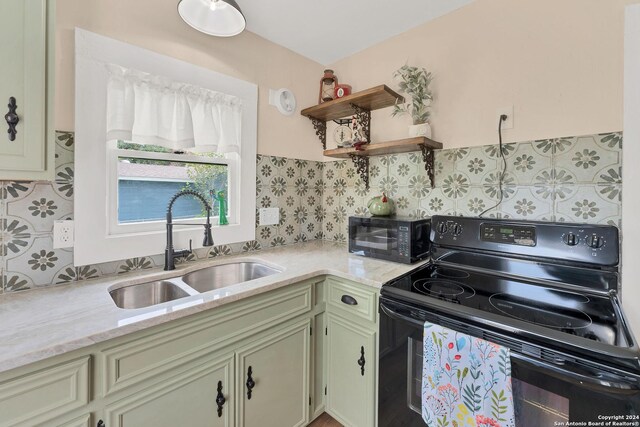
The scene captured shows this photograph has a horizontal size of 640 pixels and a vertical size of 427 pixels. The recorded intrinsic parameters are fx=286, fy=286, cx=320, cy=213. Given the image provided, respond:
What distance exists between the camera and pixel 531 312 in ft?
3.43

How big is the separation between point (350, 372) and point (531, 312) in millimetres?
878

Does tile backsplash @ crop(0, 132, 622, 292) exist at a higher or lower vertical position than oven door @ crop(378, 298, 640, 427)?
higher

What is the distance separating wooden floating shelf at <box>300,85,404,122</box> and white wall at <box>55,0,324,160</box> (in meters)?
0.14

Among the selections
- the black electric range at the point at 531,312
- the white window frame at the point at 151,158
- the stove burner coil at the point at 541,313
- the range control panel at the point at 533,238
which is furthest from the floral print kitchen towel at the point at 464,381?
the white window frame at the point at 151,158

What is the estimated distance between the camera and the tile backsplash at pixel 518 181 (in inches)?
50.9

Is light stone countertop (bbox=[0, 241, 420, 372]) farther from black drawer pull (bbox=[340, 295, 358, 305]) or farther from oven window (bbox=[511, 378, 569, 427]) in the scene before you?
oven window (bbox=[511, 378, 569, 427])

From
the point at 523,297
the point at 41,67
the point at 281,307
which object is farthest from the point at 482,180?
the point at 41,67

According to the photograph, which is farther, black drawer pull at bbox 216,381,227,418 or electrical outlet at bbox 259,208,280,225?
electrical outlet at bbox 259,208,280,225

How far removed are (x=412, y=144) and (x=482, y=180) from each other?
44cm

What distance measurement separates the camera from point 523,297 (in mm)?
1203

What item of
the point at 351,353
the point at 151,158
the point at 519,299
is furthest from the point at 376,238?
the point at 151,158

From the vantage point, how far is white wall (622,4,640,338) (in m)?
1.18

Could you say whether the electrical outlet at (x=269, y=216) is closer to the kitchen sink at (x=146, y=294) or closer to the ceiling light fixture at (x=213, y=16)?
the kitchen sink at (x=146, y=294)

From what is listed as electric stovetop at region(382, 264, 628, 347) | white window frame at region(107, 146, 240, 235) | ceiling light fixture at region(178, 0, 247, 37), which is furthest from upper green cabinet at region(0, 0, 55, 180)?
electric stovetop at region(382, 264, 628, 347)
